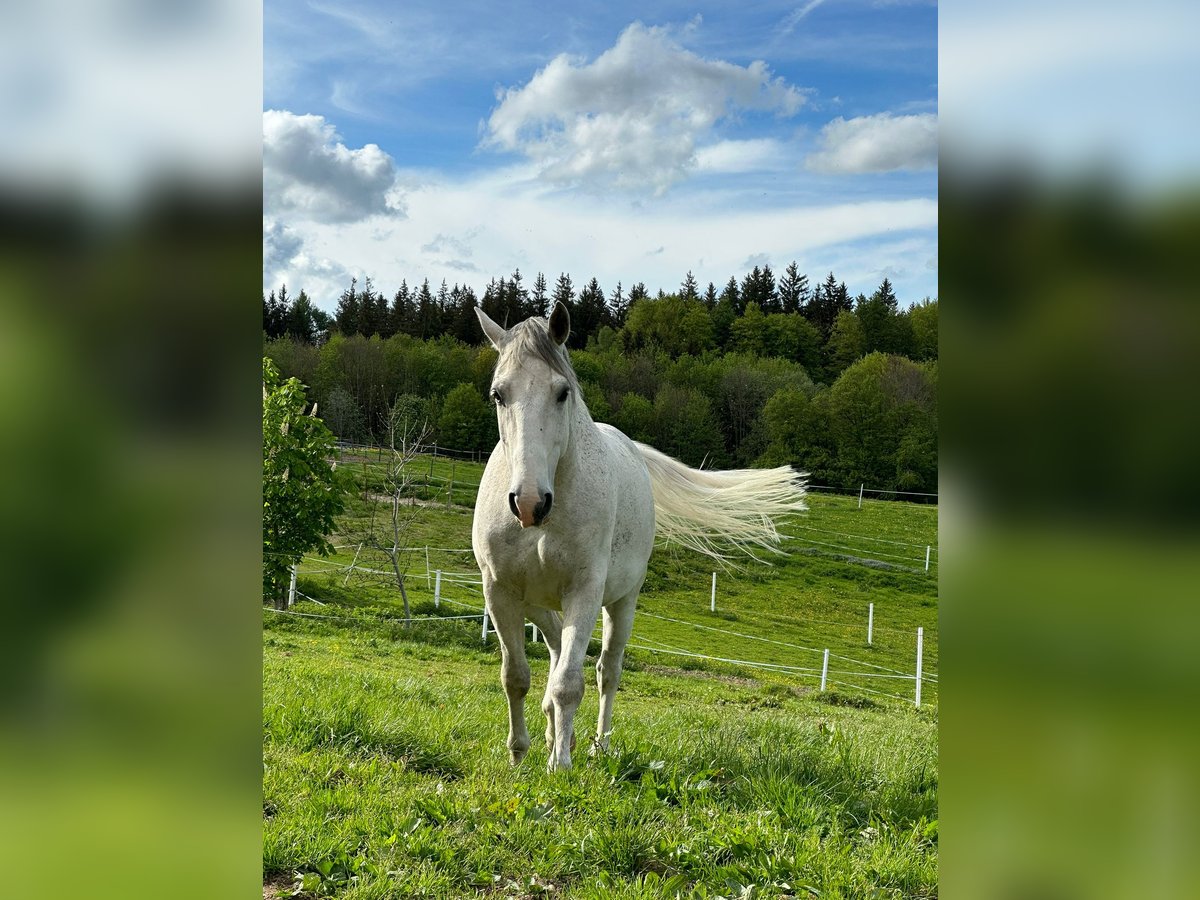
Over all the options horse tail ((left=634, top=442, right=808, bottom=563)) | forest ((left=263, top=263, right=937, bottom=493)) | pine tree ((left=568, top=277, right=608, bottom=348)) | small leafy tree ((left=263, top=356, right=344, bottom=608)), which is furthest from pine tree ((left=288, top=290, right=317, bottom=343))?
horse tail ((left=634, top=442, right=808, bottom=563))

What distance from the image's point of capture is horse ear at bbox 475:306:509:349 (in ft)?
14.8

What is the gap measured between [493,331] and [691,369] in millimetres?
62324

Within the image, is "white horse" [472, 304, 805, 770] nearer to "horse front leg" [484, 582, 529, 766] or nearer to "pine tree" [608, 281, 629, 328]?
"horse front leg" [484, 582, 529, 766]

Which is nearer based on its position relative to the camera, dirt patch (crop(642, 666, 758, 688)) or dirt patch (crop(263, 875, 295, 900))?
dirt patch (crop(263, 875, 295, 900))

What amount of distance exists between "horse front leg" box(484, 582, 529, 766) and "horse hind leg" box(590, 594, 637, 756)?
1.16 metres

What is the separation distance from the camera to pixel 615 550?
543 cm

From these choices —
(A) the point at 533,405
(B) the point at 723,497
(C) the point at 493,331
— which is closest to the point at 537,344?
(A) the point at 533,405

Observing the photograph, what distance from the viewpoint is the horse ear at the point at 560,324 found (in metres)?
4.32
